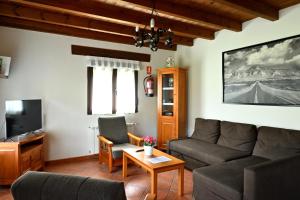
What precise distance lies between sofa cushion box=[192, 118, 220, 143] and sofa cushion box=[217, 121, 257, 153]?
109 millimetres

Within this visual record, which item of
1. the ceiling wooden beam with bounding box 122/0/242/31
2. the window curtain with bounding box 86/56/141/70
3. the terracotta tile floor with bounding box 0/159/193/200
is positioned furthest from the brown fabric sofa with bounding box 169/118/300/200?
the window curtain with bounding box 86/56/141/70

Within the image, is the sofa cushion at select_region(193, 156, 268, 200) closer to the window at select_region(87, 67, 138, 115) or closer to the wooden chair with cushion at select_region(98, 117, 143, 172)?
the wooden chair with cushion at select_region(98, 117, 143, 172)

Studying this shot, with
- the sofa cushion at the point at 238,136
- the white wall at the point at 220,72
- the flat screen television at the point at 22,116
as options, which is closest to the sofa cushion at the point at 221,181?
the sofa cushion at the point at 238,136

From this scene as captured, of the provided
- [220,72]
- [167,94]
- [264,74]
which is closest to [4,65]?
[167,94]

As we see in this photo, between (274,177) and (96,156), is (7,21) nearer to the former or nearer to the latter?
(96,156)

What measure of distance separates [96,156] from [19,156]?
1.58 m

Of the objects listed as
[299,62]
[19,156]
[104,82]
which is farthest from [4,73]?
[299,62]

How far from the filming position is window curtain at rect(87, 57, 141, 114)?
4203 mm

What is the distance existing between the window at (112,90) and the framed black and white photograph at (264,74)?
76.3 inches

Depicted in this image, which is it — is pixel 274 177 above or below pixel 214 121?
below

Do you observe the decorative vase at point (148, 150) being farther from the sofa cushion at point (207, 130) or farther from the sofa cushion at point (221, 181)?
the sofa cushion at point (207, 130)

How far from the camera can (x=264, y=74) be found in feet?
10.6

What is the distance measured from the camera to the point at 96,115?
4.23m

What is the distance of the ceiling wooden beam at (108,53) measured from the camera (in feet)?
13.1
